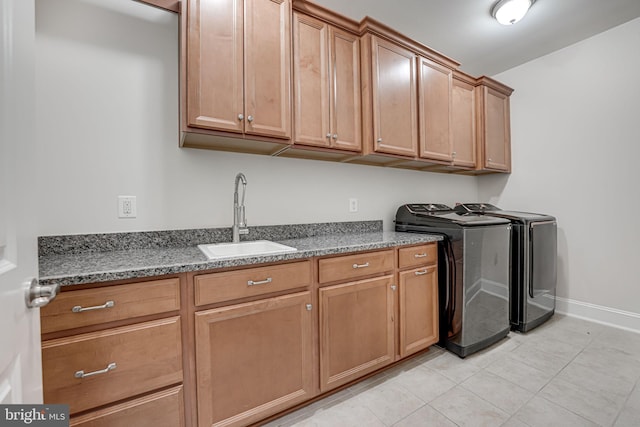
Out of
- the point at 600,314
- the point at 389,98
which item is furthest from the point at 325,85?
the point at 600,314

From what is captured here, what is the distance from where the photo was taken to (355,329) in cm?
161

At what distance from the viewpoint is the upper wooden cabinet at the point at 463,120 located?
2618 mm

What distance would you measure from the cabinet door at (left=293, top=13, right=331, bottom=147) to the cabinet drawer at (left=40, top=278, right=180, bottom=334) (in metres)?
1.10

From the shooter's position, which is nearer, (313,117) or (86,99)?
(86,99)

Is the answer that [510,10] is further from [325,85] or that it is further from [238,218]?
[238,218]

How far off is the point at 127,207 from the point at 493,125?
3377 mm

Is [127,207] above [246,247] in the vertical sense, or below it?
above

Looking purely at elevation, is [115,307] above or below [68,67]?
below

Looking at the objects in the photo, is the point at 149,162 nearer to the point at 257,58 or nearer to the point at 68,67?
the point at 68,67

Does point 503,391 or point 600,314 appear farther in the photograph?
point 600,314

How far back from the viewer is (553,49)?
268cm

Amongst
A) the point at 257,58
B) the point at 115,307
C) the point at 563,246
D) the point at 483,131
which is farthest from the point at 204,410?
the point at 563,246

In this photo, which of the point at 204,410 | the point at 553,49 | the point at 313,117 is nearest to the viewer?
the point at 204,410

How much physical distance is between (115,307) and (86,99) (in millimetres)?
1132
